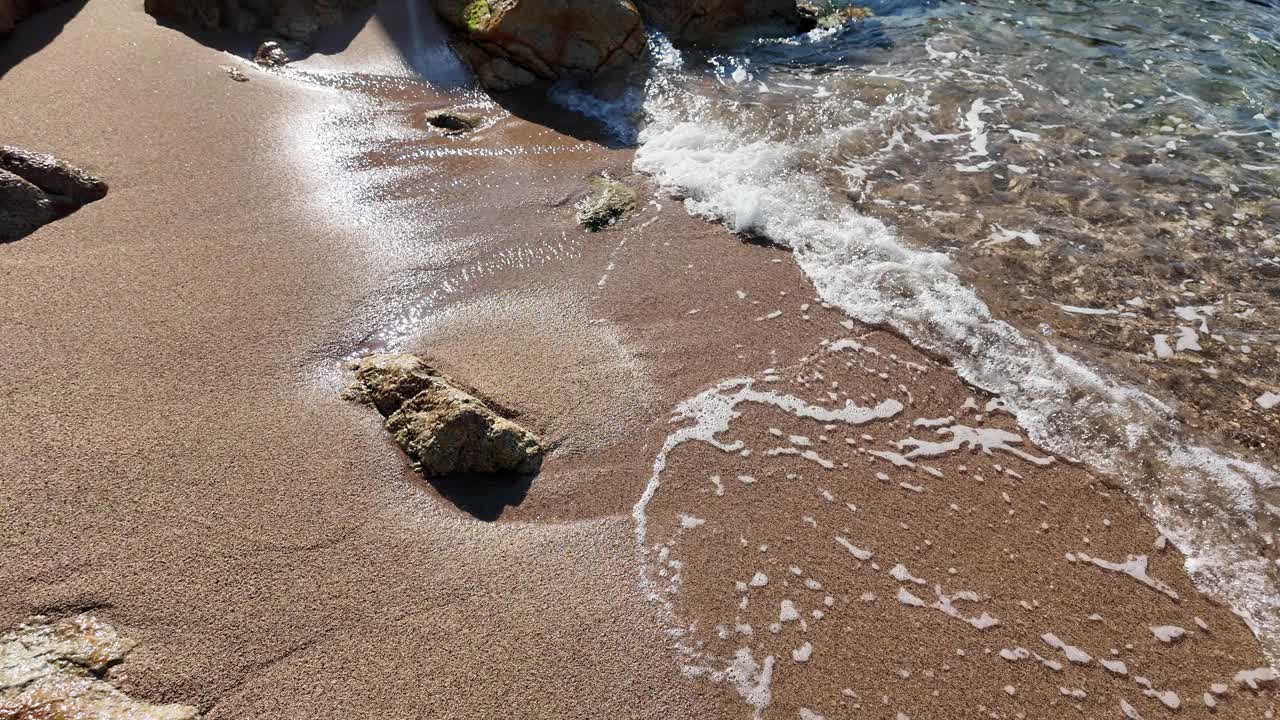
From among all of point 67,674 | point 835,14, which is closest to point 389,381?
point 67,674

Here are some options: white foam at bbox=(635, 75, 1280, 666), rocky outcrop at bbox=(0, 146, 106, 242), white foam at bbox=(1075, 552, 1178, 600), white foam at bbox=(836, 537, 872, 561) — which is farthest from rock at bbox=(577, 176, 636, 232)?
white foam at bbox=(1075, 552, 1178, 600)

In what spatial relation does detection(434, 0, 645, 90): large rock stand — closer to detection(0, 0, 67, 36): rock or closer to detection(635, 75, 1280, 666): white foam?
detection(635, 75, 1280, 666): white foam

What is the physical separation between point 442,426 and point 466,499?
0.33m

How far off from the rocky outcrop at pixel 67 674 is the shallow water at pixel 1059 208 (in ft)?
12.2

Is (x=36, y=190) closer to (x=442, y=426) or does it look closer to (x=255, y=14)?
(x=442, y=426)

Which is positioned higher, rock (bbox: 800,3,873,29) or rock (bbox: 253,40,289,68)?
rock (bbox: 253,40,289,68)

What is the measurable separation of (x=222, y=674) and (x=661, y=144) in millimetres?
4560

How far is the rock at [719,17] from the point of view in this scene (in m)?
7.45

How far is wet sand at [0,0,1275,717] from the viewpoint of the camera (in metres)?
2.40

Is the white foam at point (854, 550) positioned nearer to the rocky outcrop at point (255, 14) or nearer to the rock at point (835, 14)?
the rocky outcrop at point (255, 14)

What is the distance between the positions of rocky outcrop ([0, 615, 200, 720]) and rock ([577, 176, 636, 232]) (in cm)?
325

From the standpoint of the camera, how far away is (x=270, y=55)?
5.66 m

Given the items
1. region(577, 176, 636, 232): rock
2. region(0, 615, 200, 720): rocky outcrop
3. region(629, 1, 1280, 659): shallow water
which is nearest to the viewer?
region(0, 615, 200, 720): rocky outcrop

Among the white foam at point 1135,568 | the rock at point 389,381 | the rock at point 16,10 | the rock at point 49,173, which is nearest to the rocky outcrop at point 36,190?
the rock at point 49,173
